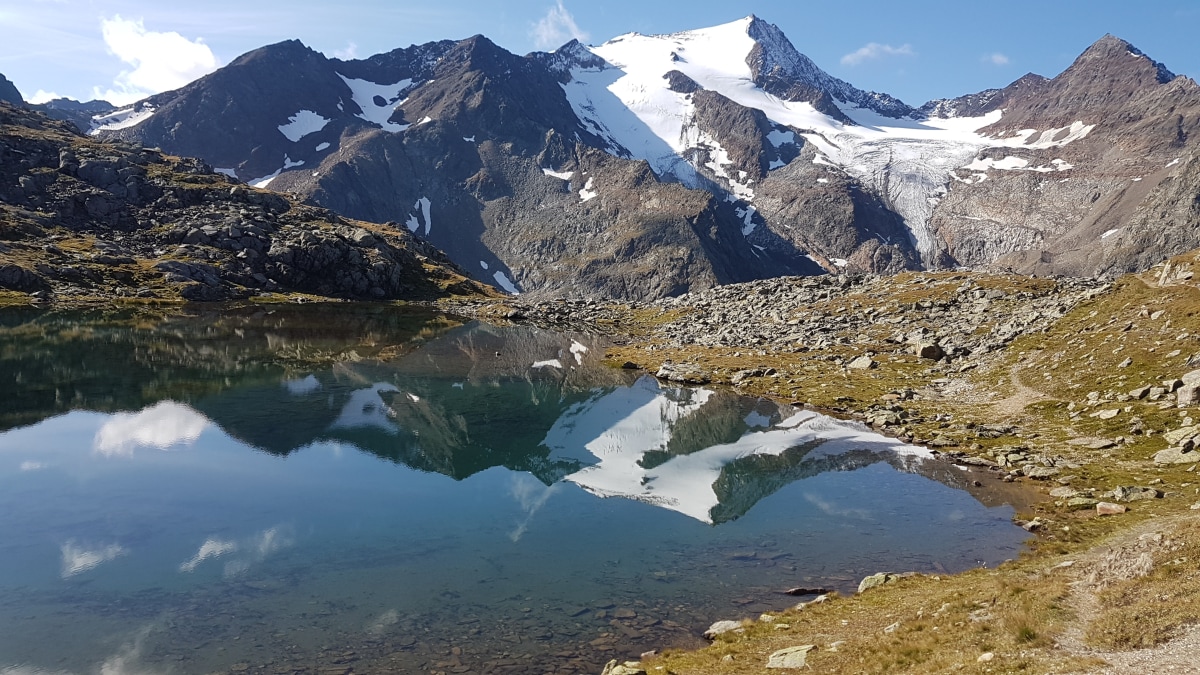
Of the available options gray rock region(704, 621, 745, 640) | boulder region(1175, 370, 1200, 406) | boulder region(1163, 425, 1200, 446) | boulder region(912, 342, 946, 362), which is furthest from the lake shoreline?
boulder region(1163, 425, 1200, 446)

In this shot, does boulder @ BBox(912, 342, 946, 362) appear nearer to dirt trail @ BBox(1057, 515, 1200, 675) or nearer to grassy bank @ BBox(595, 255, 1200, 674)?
grassy bank @ BBox(595, 255, 1200, 674)

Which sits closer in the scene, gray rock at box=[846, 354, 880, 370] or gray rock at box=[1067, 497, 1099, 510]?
gray rock at box=[1067, 497, 1099, 510]

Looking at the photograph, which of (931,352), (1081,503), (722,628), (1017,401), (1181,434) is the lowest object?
(1081,503)

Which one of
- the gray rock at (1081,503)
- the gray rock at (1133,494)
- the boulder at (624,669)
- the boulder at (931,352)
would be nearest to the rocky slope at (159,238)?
the boulder at (931,352)

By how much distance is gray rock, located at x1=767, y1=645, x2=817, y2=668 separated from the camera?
1894cm

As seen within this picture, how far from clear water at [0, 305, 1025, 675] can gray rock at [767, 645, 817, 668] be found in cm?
490

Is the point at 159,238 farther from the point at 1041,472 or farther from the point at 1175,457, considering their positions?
the point at 1175,457

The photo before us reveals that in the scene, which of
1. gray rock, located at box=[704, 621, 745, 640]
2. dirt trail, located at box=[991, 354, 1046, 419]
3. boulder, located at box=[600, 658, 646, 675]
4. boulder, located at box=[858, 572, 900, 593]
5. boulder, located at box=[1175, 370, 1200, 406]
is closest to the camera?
boulder, located at box=[600, 658, 646, 675]

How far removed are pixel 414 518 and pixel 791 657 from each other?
2298cm

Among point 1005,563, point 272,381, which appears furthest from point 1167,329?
point 272,381

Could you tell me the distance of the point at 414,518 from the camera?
36.1 meters

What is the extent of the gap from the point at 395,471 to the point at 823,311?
79.1 meters

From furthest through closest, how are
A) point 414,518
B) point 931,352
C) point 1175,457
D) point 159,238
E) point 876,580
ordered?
point 159,238
point 931,352
point 1175,457
point 414,518
point 876,580

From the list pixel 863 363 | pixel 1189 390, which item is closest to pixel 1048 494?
pixel 1189 390
